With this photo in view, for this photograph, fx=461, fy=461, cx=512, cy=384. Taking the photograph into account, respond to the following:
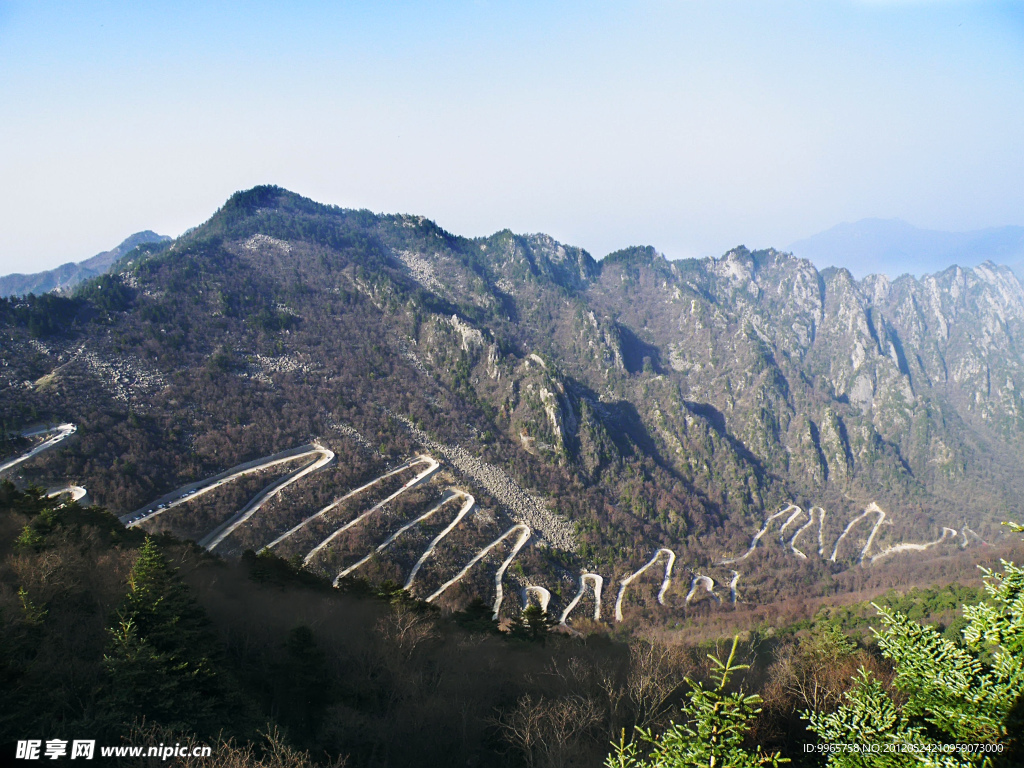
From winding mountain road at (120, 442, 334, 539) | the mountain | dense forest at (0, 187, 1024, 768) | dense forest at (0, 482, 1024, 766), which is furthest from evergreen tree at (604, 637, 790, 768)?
winding mountain road at (120, 442, 334, 539)

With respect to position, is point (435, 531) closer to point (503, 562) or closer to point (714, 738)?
point (503, 562)

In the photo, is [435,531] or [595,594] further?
[595,594]

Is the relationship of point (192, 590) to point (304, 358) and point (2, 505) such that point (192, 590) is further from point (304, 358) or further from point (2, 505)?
point (304, 358)

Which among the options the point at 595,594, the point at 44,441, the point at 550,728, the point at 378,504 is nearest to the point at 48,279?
the point at 44,441

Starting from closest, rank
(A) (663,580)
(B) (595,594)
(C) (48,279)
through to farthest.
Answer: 1. (B) (595,594)
2. (A) (663,580)
3. (C) (48,279)

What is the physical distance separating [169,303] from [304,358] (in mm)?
26949

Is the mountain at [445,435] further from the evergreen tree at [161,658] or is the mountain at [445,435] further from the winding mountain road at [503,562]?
the evergreen tree at [161,658]

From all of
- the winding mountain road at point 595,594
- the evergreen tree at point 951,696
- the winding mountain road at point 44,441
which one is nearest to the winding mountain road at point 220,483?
the winding mountain road at point 44,441

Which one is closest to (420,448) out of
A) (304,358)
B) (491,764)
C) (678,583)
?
(304,358)

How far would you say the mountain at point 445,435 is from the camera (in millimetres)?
62125

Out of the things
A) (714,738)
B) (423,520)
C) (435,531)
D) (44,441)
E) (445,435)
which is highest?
(714,738)

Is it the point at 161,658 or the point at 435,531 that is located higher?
the point at 161,658

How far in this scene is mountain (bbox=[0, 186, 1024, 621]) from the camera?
204 feet

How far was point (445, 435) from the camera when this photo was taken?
95500mm
